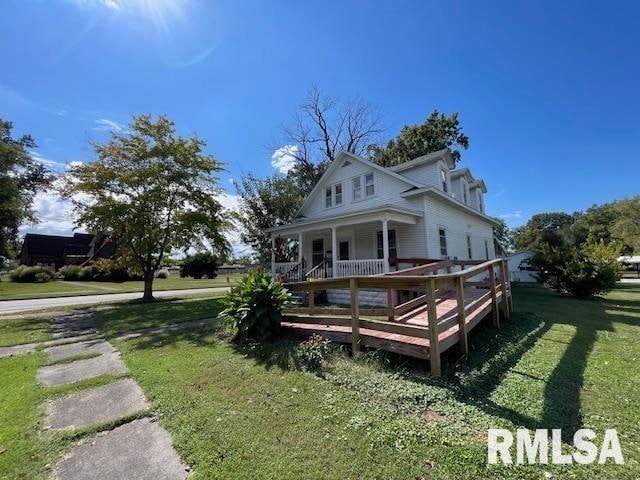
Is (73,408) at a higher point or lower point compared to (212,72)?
lower

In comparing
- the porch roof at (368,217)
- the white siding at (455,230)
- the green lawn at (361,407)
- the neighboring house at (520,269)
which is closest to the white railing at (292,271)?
the porch roof at (368,217)

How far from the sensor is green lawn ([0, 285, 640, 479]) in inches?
97.5

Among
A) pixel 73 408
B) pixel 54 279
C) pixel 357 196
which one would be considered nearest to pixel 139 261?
pixel 357 196

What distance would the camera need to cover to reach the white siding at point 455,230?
44.5 ft

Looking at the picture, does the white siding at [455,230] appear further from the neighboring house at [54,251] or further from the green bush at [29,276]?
the neighboring house at [54,251]

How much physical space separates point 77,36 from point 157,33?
8.56 feet

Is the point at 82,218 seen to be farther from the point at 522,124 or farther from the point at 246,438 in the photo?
the point at 522,124

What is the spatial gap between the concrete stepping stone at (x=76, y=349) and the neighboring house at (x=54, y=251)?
43.5m

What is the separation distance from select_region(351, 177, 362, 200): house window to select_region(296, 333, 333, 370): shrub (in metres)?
11.5

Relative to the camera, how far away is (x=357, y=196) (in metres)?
15.9

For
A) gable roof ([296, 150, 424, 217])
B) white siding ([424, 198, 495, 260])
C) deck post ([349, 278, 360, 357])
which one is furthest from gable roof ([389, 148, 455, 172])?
Answer: deck post ([349, 278, 360, 357])

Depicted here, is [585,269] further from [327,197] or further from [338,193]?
[327,197]

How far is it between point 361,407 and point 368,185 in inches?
519

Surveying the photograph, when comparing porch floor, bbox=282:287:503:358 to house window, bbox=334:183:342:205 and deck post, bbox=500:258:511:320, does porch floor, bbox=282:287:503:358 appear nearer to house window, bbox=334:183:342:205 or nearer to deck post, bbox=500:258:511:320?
deck post, bbox=500:258:511:320
